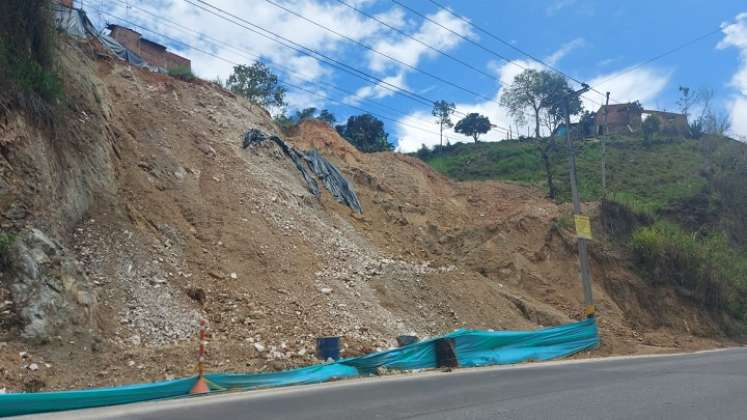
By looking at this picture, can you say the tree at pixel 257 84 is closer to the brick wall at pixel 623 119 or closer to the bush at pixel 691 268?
the bush at pixel 691 268

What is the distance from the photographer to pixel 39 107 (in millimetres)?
13234

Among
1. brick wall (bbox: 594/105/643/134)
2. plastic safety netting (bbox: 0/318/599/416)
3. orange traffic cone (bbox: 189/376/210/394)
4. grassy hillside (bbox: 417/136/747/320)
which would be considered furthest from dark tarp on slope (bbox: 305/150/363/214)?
brick wall (bbox: 594/105/643/134)

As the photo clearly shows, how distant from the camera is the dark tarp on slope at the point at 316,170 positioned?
22797 millimetres

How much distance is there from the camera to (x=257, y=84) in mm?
35562

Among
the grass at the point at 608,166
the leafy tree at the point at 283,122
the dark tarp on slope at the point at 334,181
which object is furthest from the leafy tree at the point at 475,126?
the dark tarp on slope at the point at 334,181

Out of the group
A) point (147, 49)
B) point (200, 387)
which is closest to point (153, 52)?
point (147, 49)

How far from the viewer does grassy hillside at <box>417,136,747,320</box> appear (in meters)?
25.9

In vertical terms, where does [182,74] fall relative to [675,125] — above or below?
below

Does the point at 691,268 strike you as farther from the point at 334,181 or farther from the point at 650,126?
the point at 650,126

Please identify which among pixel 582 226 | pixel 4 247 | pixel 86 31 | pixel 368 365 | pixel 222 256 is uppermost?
pixel 86 31

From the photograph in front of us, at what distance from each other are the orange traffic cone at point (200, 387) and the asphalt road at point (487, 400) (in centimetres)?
33

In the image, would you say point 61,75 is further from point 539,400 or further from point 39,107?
point 539,400

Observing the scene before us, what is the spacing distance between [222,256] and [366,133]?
3336cm

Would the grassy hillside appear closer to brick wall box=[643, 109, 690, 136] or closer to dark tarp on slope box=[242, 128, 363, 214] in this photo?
brick wall box=[643, 109, 690, 136]
